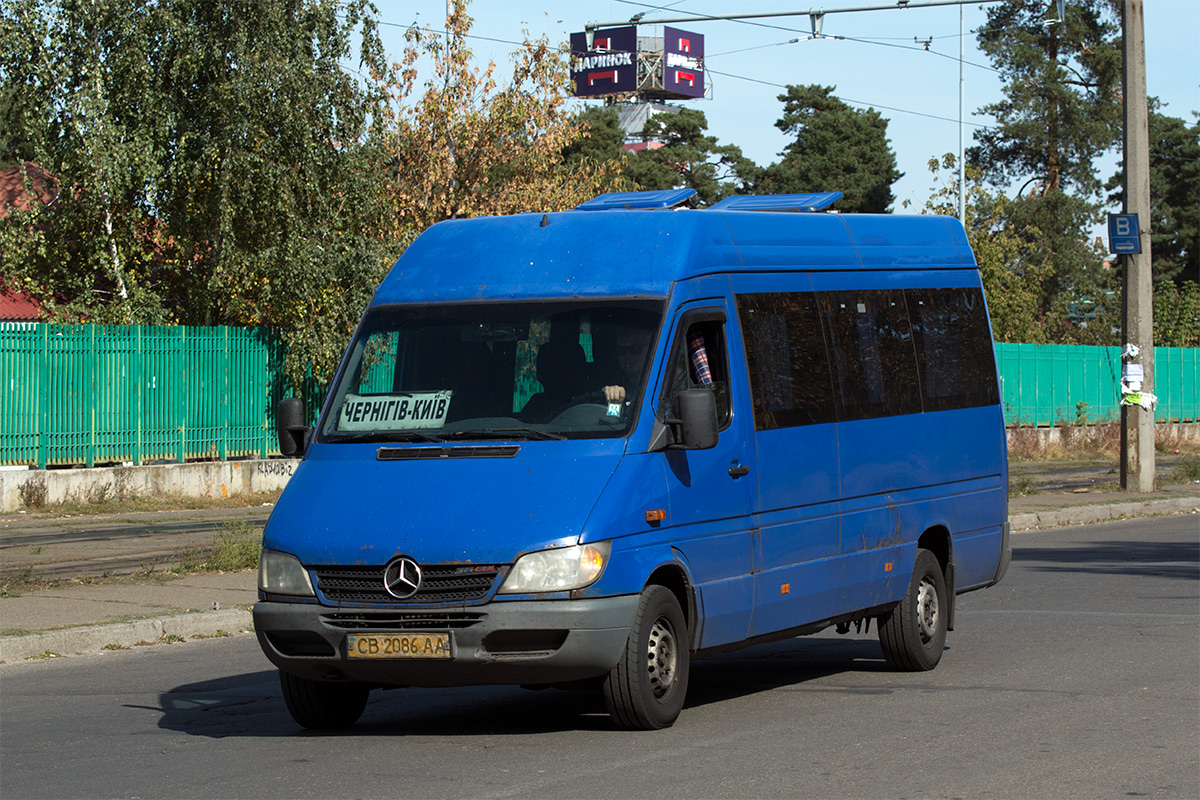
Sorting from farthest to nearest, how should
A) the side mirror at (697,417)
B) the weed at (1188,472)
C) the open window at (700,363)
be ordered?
1. the weed at (1188,472)
2. the open window at (700,363)
3. the side mirror at (697,417)

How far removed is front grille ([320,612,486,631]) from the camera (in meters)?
7.38

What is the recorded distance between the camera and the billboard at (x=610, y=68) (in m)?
137

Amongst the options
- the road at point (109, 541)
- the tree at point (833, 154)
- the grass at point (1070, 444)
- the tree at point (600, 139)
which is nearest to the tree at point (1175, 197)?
the tree at point (833, 154)

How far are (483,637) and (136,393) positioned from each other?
18.5 m

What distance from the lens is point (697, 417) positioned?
7867 mm

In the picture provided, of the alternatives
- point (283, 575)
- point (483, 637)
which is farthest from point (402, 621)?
point (283, 575)

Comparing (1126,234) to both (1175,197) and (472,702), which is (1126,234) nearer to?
(472,702)

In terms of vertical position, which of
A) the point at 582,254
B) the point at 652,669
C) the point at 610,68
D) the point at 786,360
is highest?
the point at 610,68

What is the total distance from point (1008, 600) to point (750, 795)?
25.3ft

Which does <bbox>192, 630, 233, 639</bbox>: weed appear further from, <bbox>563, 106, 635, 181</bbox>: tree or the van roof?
<bbox>563, 106, 635, 181</bbox>: tree

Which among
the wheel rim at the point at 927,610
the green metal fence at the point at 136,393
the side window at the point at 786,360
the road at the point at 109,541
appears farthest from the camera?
the green metal fence at the point at 136,393

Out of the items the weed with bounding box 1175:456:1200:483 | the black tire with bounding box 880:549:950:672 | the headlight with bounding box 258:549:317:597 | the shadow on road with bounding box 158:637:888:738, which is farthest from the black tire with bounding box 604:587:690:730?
the weed with bounding box 1175:456:1200:483

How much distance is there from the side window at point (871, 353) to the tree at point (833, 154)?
6875 cm

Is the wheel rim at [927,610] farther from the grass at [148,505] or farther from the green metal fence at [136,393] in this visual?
the green metal fence at [136,393]
